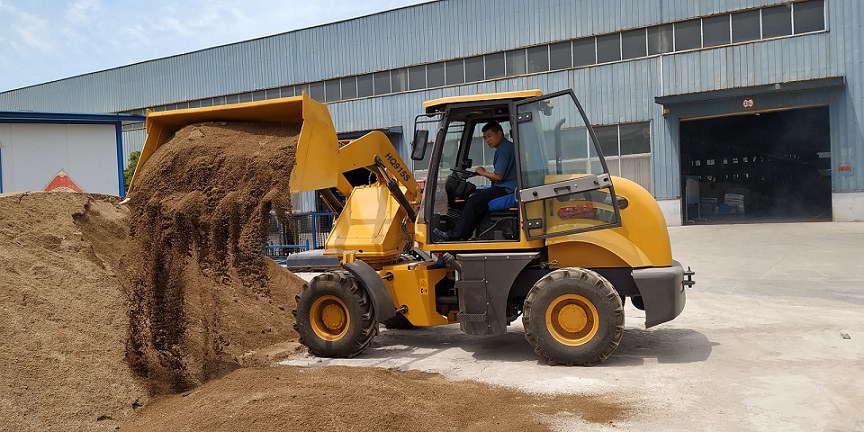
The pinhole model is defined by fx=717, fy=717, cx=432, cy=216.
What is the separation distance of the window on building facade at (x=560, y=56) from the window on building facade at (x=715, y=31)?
4.38 m

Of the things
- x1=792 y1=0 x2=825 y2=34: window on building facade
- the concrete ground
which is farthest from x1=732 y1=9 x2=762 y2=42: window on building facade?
the concrete ground

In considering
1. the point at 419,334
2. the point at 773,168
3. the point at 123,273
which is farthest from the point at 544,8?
the point at 123,273

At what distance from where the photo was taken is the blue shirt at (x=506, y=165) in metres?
6.95

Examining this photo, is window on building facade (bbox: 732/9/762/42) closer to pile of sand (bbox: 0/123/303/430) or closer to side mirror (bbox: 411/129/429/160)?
side mirror (bbox: 411/129/429/160)

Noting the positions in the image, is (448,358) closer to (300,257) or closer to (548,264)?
(548,264)

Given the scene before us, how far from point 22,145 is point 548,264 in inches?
419

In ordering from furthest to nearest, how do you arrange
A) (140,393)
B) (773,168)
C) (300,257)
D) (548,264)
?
(773,168)
(300,257)
(548,264)
(140,393)

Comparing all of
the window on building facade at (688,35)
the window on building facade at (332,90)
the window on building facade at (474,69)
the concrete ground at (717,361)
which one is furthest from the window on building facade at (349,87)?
the concrete ground at (717,361)

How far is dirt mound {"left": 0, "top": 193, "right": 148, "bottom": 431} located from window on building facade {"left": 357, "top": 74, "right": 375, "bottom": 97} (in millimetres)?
21981

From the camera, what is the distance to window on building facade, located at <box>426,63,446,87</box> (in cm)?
2734

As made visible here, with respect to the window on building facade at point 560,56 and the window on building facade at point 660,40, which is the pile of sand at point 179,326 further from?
the window on building facade at point 560,56

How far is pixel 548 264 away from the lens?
6863 mm

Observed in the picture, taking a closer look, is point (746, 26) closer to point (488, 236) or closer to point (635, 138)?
point (635, 138)

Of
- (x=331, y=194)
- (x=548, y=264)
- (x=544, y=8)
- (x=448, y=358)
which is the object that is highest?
(x=544, y=8)
